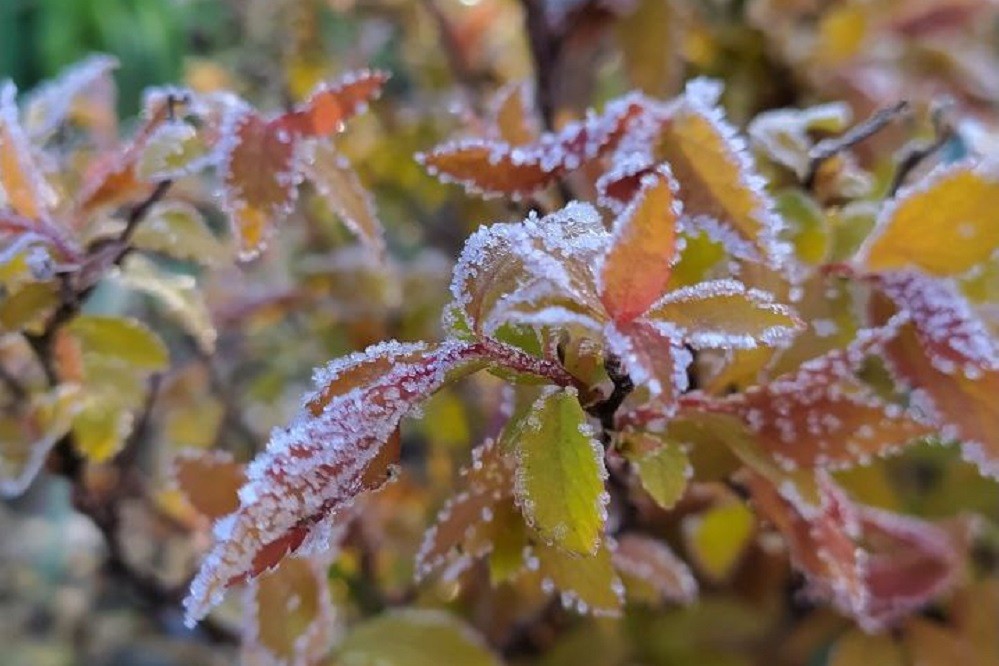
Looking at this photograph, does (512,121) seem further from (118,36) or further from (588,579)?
(118,36)

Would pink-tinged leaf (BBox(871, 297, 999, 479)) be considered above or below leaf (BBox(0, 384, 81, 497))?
below

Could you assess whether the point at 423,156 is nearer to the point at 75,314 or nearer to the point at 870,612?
the point at 75,314

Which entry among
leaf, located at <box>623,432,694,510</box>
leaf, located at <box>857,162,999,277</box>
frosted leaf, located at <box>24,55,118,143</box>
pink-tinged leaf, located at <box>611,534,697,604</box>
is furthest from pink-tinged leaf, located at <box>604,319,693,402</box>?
frosted leaf, located at <box>24,55,118,143</box>

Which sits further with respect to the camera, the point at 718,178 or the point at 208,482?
the point at 208,482

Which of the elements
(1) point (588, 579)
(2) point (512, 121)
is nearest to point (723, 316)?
(1) point (588, 579)

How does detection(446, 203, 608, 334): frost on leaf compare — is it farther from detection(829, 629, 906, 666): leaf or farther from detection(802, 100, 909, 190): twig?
detection(829, 629, 906, 666): leaf

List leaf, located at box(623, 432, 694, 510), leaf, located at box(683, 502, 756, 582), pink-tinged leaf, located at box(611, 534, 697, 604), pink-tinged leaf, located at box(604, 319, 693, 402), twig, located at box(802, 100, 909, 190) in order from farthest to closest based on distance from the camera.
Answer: leaf, located at box(683, 502, 756, 582) → pink-tinged leaf, located at box(611, 534, 697, 604) → twig, located at box(802, 100, 909, 190) → leaf, located at box(623, 432, 694, 510) → pink-tinged leaf, located at box(604, 319, 693, 402)

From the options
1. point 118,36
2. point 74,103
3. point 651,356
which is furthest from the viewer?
point 118,36
